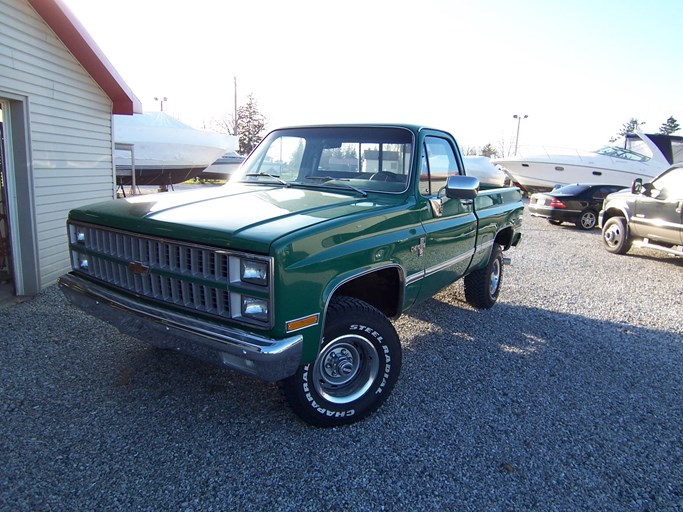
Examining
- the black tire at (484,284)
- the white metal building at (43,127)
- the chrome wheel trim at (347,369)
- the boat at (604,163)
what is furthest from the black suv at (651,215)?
the boat at (604,163)

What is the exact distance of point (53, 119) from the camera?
20.0 ft

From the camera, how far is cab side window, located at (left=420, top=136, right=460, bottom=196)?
4023 mm

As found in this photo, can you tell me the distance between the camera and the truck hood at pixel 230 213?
2699mm

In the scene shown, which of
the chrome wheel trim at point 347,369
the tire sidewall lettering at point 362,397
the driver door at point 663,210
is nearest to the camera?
the tire sidewall lettering at point 362,397

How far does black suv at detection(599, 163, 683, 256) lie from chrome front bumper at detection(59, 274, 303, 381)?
26.7ft

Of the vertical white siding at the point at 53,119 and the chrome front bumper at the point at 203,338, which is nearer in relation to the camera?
the chrome front bumper at the point at 203,338

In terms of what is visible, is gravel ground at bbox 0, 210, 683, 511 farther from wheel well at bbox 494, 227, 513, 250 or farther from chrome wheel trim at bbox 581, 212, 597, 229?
chrome wheel trim at bbox 581, 212, 597, 229

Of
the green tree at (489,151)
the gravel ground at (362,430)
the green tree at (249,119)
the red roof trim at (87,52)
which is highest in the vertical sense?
the green tree at (249,119)

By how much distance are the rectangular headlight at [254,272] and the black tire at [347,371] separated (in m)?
0.60

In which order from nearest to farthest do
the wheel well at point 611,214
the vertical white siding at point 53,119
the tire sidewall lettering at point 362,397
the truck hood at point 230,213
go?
1. the truck hood at point 230,213
2. the tire sidewall lettering at point 362,397
3. the vertical white siding at point 53,119
4. the wheel well at point 611,214

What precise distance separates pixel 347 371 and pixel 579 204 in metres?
12.5

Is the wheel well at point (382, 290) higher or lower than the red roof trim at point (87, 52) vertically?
lower

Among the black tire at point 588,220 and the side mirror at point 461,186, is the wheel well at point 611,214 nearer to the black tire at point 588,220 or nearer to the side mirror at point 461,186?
the black tire at point 588,220

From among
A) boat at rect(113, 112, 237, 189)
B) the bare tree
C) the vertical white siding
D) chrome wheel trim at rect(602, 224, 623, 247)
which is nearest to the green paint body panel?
the vertical white siding
